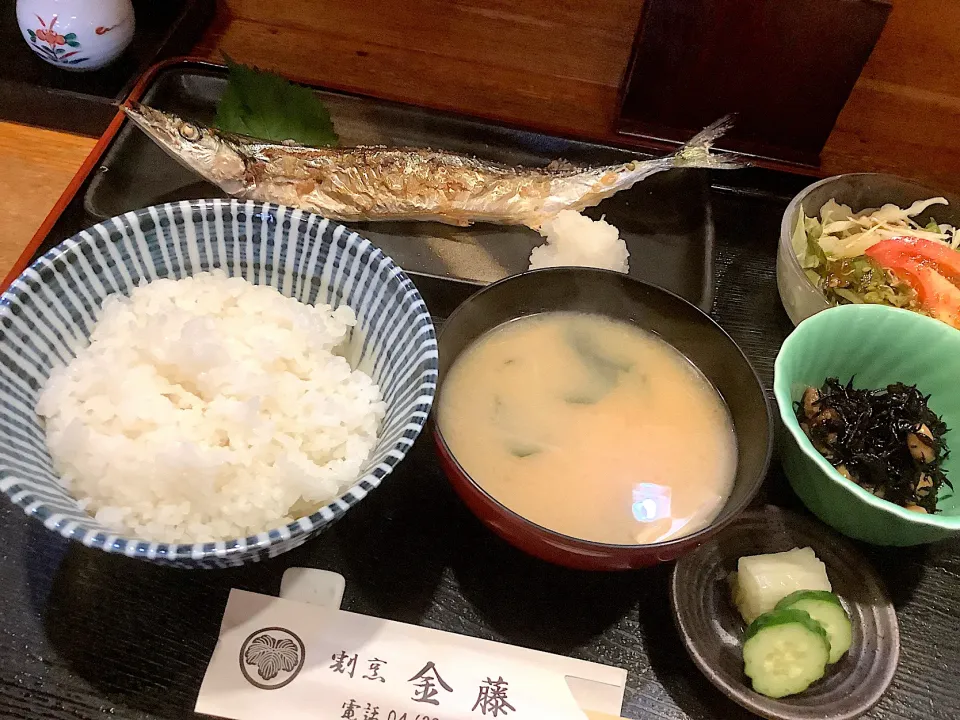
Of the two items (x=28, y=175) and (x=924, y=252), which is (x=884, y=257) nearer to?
(x=924, y=252)

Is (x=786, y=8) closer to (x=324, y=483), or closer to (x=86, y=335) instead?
(x=324, y=483)

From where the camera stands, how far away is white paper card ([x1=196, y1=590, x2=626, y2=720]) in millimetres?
1157

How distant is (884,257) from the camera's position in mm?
1837

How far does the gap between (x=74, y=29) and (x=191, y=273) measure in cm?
112

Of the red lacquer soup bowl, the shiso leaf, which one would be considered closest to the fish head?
the shiso leaf

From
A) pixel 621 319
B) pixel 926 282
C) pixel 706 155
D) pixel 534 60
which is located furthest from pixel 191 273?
pixel 926 282

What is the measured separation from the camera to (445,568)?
137 centimetres

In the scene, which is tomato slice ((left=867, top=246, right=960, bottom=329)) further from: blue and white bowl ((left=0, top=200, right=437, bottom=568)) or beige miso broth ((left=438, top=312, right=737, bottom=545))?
blue and white bowl ((left=0, top=200, right=437, bottom=568))

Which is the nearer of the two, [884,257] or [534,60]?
[884,257]

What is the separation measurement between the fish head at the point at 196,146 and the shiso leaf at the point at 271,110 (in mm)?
132

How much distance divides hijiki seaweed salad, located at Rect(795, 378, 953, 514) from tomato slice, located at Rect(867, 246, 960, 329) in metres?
0.34

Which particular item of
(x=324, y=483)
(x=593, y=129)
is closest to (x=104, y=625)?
(x=324, y=483)

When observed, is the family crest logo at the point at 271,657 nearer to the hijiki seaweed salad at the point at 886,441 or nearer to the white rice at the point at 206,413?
the white rice at the point at 206,413

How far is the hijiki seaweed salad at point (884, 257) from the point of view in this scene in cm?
175
